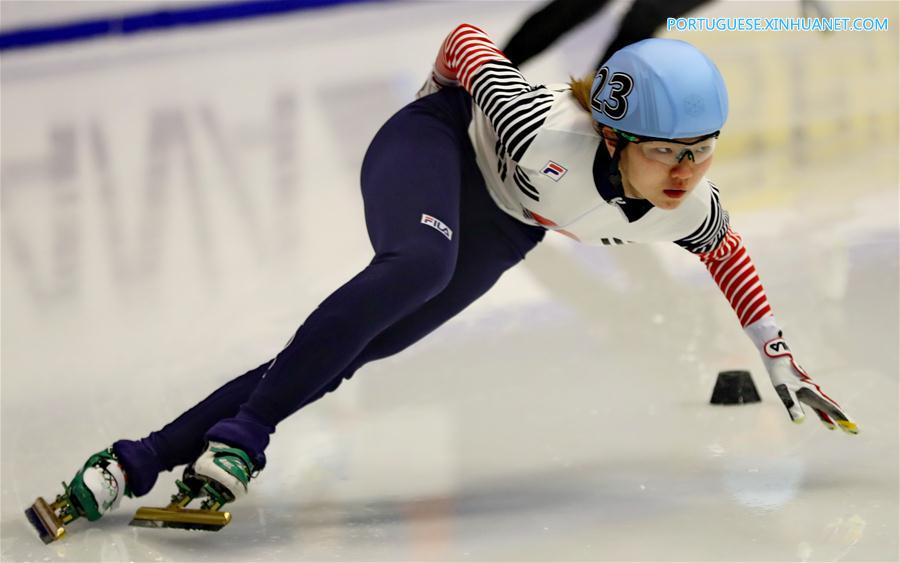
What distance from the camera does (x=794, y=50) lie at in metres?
6.80

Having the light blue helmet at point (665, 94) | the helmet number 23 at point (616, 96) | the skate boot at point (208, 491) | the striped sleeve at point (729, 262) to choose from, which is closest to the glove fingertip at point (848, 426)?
the striped sleeve at point (729, 262)

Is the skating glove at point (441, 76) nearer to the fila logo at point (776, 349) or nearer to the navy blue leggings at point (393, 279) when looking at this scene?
the navy blue leggings at point (393, 279)

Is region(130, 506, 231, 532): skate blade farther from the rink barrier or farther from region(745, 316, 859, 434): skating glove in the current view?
the rink barrier

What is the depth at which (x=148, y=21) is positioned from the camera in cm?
841

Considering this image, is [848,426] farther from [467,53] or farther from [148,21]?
[148,21]

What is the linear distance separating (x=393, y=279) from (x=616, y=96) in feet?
1.68

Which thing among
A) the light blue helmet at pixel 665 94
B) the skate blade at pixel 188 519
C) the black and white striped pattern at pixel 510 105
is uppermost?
the black and white striped pattern at pixel 510 105

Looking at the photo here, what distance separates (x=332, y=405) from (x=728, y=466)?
967mm

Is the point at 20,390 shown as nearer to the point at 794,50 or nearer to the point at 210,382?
the point at 210,382

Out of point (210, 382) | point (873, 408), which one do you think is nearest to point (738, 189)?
point (873, 408)

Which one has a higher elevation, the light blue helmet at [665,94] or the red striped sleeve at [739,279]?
the light blue helmet at [665,94]

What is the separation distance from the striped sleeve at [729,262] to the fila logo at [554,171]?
28 centimetres

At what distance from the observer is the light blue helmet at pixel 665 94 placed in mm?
2256

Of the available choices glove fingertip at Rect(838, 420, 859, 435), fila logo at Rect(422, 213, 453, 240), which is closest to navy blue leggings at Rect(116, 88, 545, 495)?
fila logo at Rect(422, 213, 453, 240)
